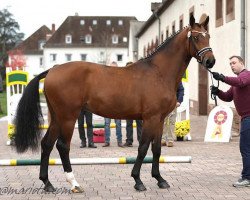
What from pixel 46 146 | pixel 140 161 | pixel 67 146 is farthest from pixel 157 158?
pixel 46 146

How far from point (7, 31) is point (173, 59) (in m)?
91.9

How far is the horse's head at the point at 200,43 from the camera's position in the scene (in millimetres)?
7154

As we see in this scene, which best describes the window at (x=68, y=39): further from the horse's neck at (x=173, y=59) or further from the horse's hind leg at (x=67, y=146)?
the horse's hind leg at (x=67, y=146)

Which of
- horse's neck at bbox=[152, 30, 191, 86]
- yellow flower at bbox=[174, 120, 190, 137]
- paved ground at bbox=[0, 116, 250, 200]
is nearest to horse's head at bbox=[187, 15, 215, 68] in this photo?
horse's neck at bbox=[152, 30, 191, 86]

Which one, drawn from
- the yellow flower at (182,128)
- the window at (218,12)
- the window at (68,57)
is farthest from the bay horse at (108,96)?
the window at (68,57)

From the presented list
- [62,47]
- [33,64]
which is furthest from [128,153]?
[33,64]

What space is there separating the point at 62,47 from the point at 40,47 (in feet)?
40.0

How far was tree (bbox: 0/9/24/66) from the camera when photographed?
94.8 metres

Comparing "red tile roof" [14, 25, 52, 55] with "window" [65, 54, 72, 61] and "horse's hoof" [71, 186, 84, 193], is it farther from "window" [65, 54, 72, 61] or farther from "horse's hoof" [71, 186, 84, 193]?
"horse's hoof" [71, 186, 84, 193]

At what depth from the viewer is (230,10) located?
19.1 meters

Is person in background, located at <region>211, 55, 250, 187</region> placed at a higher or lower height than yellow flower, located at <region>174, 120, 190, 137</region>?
higher

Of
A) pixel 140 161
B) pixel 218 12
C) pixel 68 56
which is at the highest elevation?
pixel 68 56

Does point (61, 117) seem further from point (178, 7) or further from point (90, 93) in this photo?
point (178, 7)

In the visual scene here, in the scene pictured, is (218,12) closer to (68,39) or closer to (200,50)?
(200,50)
